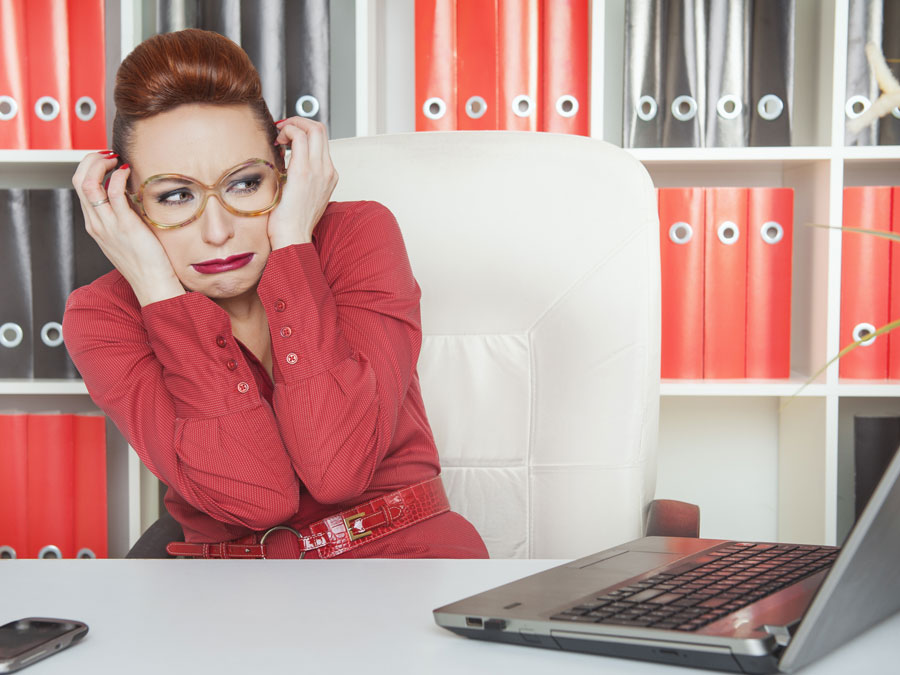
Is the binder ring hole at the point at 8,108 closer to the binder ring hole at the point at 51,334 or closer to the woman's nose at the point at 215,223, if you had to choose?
the binder ring hole at the point at 51,334

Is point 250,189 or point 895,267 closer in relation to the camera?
point 250,189

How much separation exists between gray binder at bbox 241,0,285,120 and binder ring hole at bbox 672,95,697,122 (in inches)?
29.3

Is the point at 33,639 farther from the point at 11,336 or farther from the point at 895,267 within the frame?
the point at 895,267

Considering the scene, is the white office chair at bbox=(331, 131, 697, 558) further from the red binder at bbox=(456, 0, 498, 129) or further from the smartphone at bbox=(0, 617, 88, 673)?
the smartphone at bbox=(0, 617, 88, 673)

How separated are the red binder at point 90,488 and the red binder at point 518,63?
101 centimetres

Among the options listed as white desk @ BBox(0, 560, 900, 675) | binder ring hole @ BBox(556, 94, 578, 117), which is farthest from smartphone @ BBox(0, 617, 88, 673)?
binder ring hole @ BBox(556, 94, 578, 117)

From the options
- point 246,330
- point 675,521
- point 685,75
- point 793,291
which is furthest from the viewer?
point 793,291

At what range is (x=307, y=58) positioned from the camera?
5.71 feet

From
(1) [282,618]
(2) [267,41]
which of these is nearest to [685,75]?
(2) [267,41]

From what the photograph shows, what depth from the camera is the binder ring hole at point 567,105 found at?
1735 mm

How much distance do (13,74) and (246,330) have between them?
904 mm

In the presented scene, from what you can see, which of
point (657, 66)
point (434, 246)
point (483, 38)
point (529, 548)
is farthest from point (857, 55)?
point (529, 548)

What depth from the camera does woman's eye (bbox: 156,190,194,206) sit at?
3.71 feet

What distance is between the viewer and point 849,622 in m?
0.46
